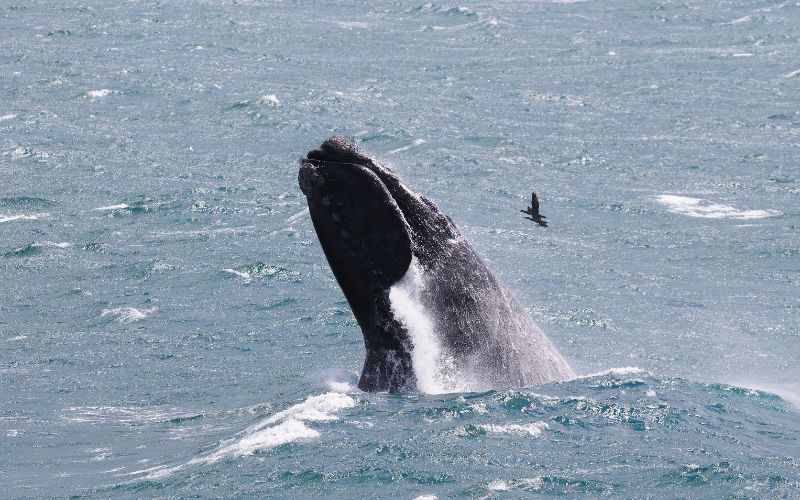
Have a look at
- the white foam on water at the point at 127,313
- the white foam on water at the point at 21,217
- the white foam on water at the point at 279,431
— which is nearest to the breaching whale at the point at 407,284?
the white foam on water at the point at 279,431

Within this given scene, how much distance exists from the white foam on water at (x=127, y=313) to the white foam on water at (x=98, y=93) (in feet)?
99.4

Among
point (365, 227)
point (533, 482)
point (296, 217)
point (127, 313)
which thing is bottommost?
point (533, 482)

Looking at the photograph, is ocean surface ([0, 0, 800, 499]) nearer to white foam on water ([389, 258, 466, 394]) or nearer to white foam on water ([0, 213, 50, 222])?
white foam on water ([0, 213, 50, 222])

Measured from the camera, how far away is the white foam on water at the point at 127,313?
28000mm

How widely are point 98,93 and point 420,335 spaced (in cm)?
4476

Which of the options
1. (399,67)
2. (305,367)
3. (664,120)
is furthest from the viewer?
(399,67)

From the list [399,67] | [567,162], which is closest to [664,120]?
[567,162]

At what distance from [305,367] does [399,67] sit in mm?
42857

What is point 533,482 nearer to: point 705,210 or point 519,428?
point 519,428

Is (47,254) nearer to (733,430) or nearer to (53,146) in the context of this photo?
(53,146)

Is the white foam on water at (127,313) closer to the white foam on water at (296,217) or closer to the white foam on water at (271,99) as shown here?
the white foam on water at (296,217)

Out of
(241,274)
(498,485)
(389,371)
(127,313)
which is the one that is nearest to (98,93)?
(241,274)

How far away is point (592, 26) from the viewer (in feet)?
256

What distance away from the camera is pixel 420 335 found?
52.2 ft
